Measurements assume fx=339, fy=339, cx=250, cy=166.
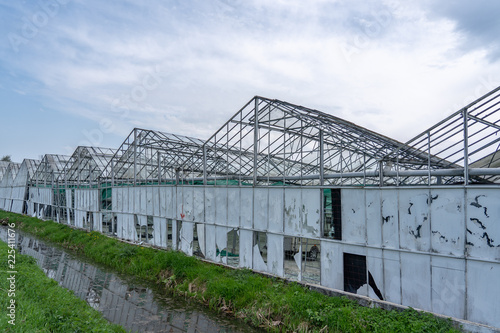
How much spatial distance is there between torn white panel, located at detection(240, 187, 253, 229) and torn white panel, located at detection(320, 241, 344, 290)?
404 cm

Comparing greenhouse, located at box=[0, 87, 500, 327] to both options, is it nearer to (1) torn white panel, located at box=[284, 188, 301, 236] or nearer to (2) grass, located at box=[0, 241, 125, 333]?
(1) torn white panel, located at box=[284, 188, 301, 236]

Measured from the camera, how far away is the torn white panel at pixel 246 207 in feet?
52.1

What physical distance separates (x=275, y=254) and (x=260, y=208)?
2.14 metres

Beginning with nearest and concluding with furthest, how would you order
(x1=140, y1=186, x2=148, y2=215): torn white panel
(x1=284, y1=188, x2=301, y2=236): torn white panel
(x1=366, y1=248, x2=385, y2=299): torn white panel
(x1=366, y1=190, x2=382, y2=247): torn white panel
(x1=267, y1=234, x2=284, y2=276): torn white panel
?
(x1=366, y1=248, x2=385, y2=299): torn white panel → (x1=366, y1=190, x2=382, y2=247): torn white panel → (x1=284, y1=188, x2=301, y2=236): torn white panel → (x1=267, y1=234, x2=284, y2=276): torn white panel → (x1=140, y1=186, x2=148, y2=215): torn white panel

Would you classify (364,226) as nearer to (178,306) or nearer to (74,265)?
(178,306)

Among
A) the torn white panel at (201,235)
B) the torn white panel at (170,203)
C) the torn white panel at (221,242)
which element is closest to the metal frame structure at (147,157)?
the torn white panel at (170,203)

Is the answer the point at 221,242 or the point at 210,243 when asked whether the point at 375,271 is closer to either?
the point at 221,242

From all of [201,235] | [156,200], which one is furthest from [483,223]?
[156,200]

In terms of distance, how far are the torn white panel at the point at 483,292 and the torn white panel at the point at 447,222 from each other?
1.88ft

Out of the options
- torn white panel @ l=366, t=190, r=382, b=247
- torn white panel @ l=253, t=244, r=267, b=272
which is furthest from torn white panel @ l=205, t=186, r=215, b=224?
torn white panel @ l=366, t=190, r=382, b=247

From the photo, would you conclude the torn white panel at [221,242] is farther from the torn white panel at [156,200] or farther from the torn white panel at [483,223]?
the torn white panel at [483,223]

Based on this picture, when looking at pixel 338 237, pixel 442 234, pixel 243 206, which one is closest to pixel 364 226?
pixel 338 237

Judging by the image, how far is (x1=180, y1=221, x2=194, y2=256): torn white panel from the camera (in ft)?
63.2

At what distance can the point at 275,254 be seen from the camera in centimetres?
1462
